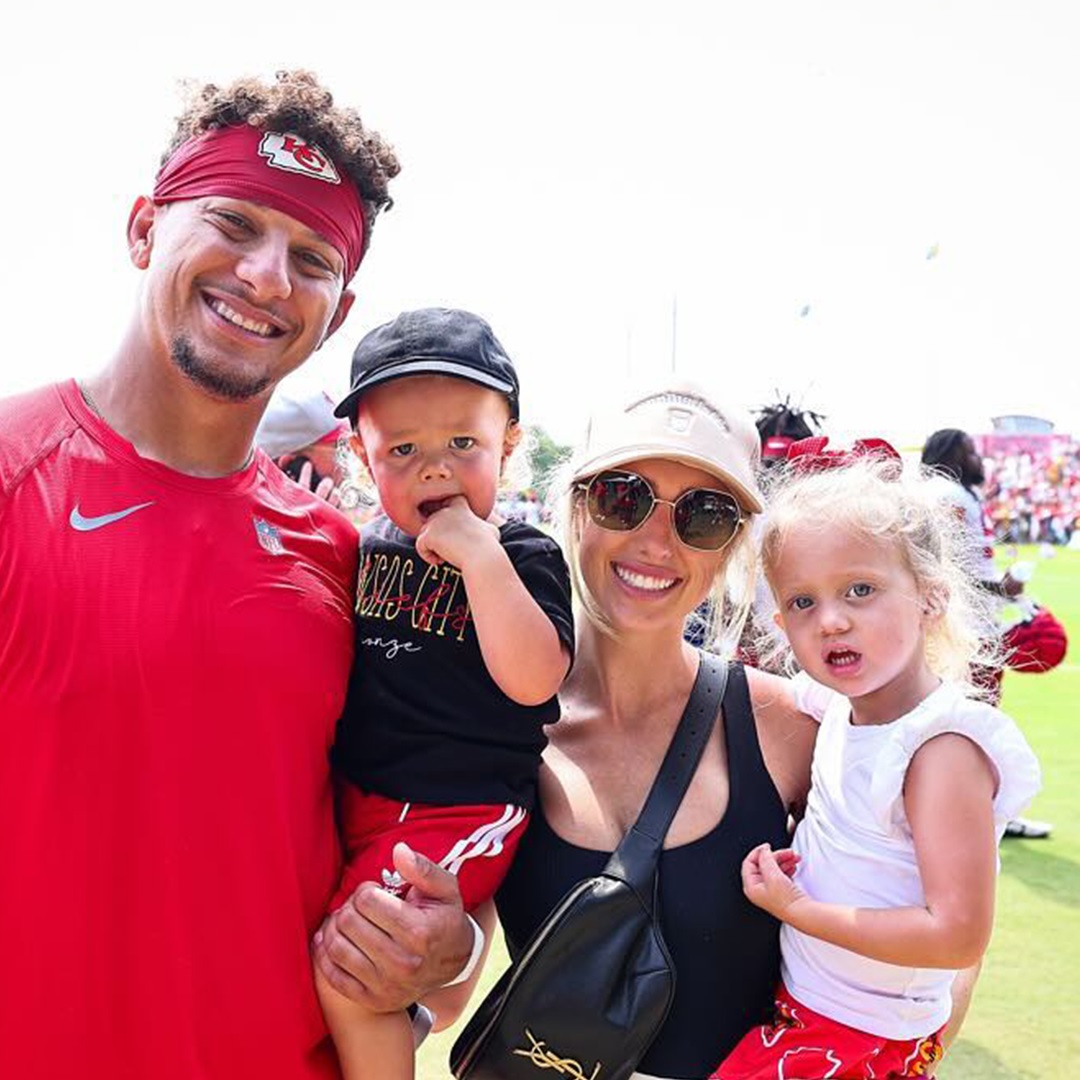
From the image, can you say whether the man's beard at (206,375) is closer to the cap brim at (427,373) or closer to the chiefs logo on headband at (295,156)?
the cap brim at (427,373)

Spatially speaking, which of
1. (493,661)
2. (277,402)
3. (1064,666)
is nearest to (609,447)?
(493,661)

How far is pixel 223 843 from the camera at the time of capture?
1.99m

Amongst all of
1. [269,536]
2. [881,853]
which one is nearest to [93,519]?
Answer: [269,536]

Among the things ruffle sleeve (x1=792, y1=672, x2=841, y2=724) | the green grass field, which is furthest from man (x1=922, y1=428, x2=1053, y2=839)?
ruffle sleeve (x1=792, y1=672, x2=841, y2=724)

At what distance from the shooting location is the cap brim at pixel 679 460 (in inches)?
101

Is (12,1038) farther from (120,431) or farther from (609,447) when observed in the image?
(609,447)

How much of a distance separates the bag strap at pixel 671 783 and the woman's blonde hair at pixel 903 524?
31 centimetres

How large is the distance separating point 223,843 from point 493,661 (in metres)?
0.64

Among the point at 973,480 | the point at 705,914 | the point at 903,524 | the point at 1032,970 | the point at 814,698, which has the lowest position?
the point at 1032,970

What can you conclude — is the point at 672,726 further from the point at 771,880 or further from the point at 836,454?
the point at 836,454

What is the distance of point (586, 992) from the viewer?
218 cm

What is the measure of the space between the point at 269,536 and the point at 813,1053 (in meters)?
1.58

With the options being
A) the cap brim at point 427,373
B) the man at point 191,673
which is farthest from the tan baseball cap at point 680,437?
the man at point 191,673

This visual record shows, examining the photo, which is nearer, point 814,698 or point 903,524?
point 903,524
